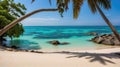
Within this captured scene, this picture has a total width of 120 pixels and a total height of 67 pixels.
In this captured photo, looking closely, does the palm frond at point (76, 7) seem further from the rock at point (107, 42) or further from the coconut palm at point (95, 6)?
the rock at point (107, 42)

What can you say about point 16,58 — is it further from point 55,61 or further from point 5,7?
point 5,7

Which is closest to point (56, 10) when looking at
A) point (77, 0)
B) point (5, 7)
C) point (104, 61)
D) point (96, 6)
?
point (77, 0)

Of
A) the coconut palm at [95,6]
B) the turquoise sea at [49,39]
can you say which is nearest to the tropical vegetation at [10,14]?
the turquoise sea at [49,39]

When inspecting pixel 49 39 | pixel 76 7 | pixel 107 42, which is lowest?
pixel 49 39

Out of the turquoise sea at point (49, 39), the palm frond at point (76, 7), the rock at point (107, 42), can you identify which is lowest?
the turquoise sea at point (49, 39)

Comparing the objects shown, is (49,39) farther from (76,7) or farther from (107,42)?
(76,7)

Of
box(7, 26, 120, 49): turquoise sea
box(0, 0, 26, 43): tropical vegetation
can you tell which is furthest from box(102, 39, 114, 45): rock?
box(0, 0, 26, 43): tropical vegetation

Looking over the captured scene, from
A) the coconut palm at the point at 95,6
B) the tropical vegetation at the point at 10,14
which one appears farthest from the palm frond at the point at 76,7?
the tropical vegetation at the point at 10,14

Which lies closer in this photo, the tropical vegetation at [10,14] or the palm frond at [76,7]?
the palm frond at [76,7]

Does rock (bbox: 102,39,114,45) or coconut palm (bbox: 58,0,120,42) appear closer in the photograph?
coconut palm (bbox: 58,0,120,42)

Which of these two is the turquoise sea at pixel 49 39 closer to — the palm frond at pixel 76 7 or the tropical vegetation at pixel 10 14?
the tropical vegetation at pixel 10 14

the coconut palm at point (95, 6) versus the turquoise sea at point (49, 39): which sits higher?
the coconut palm at point (95, 6)

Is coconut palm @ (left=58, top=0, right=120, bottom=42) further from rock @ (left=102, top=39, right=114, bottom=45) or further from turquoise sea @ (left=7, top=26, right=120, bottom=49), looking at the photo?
rock @ (left=102, top=39, right=114, bottom=45)

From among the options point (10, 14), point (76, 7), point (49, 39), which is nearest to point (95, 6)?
point (76, 7)
